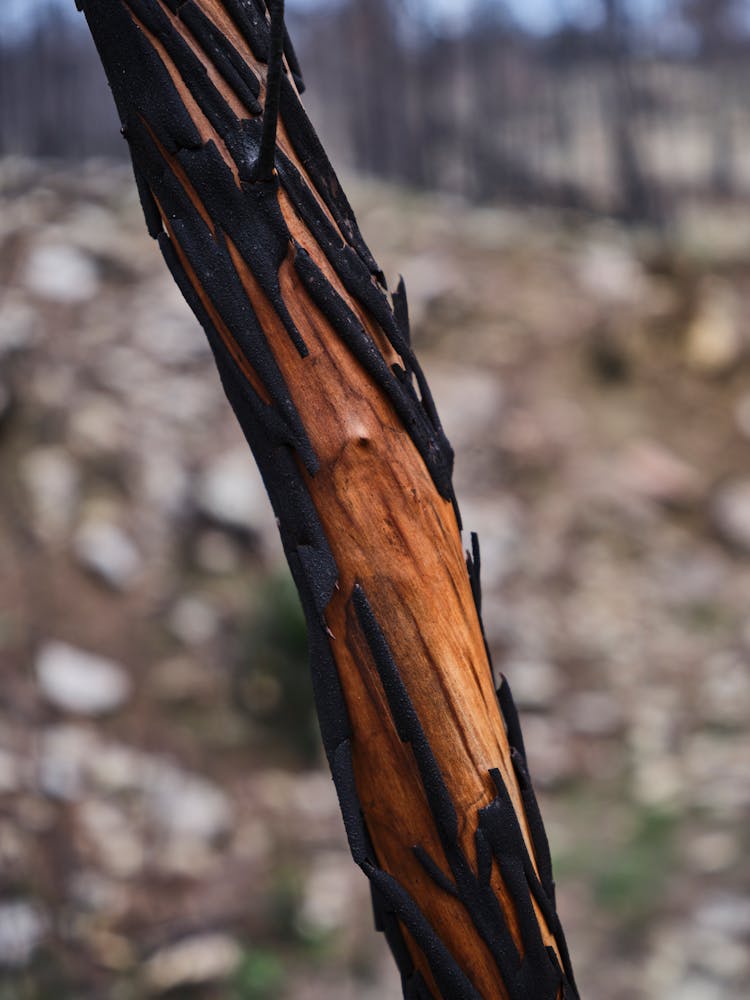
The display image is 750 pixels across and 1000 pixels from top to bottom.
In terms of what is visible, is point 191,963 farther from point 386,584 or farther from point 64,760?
point 386,584

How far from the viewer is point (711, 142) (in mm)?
4293

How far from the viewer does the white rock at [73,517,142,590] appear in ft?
7.98

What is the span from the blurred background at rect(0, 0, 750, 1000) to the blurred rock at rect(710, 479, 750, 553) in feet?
0.04

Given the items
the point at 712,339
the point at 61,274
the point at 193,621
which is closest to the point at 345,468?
the point at 193,621

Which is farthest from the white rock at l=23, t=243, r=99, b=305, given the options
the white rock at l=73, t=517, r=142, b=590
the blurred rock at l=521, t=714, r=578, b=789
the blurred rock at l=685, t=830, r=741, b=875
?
the blurred rock at l=685, t=830, r=741, b=875

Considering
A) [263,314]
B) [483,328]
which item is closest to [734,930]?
[263,314]

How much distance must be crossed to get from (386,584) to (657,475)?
286 cm

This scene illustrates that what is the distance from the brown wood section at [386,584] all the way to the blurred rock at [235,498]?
207 centimetres

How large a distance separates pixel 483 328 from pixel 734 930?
2397mm

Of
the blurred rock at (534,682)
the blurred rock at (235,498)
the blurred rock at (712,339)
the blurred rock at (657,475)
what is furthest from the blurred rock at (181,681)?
the blurred rock at (712,339)

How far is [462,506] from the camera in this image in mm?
2922

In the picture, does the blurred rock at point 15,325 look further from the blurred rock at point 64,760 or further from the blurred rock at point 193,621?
the blurred rock at point 64,760

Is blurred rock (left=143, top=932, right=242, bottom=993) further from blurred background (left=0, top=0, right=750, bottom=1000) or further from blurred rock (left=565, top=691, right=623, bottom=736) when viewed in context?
blurred rock (left=565, top=691, right=623, bottom=736)

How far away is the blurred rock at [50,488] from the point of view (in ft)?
8.15
